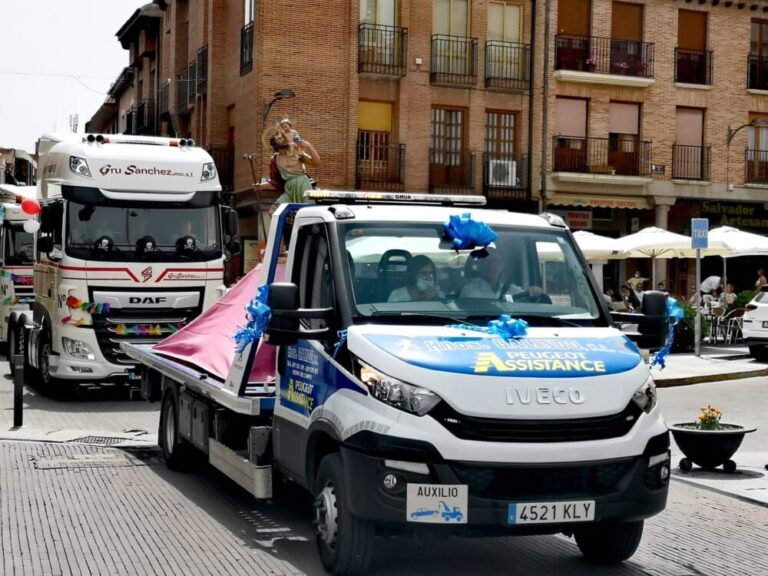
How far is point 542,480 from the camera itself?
6.17 m

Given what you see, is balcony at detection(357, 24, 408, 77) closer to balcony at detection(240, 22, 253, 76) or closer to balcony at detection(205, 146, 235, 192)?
balcony at detection(240, 22, 253, 76)

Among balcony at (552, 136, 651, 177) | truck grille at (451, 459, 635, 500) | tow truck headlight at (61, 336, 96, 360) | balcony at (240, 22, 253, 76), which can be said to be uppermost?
balcony at (240, 22, 253, 76)

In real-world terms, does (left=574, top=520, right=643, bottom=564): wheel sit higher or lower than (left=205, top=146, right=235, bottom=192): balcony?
lower

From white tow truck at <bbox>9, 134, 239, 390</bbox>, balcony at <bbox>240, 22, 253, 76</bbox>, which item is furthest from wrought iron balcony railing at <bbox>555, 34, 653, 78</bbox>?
white tow truck at <bbox>9, 134, 239, 390</bbox>

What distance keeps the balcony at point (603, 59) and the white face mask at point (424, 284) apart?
3095 cm

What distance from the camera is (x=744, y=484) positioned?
1022 cm

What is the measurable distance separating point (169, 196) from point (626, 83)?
81.4 feet

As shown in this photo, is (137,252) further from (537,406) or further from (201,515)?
(537,406)

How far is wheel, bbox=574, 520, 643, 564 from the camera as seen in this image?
23.0 ft

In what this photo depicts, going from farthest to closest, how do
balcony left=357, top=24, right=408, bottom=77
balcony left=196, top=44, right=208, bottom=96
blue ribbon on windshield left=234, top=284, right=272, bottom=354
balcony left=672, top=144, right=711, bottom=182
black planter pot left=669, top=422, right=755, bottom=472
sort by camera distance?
balcony left=196, top=44, right=208, bottom=96, balcony left=672, top=144, right=711, bottom=182, balcony left=357, top=24, right=408, bottom=77, black planter pot left=669, top=422, right=755, bottom=472, blue ribbon on windshield left=234, top=284, right=272, bottom=354

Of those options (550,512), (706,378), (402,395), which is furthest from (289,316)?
(706,378)

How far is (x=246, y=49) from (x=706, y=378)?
19.3 metres

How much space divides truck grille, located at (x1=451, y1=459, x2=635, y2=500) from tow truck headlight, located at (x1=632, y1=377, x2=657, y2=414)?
0.35 metres

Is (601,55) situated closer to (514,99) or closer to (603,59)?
(603,59)
